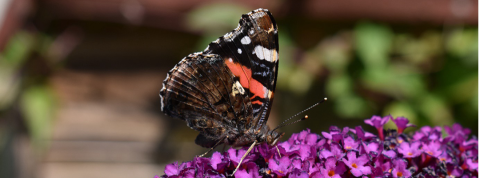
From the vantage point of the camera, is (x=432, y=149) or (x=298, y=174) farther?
(x=432, y=149)

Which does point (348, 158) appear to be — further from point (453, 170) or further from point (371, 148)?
point (453, 170)

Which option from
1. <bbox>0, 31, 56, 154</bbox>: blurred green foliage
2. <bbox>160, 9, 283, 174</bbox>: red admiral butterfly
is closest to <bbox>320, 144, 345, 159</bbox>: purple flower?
<bbox>160, 9, 283, 174</bbox>: red admiral butterfly

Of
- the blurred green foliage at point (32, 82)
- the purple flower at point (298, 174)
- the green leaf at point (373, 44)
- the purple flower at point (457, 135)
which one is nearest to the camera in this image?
the purple flower at point (298, 174)

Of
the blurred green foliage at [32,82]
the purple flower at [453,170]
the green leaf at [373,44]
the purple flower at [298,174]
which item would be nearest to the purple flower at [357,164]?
the purple flower at [298,174]

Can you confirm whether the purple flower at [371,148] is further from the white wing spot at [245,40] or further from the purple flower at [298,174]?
the white wing spot at [245,40]

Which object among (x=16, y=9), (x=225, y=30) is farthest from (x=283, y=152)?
(x=16, y=9)

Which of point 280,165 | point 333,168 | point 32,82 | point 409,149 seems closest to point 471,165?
point 409,149

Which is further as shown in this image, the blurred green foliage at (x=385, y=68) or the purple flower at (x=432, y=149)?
the blurred green foliage at (x=385, y=68)

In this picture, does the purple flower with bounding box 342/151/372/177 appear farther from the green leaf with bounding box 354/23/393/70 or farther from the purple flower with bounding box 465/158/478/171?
the green leaf with bounding box 354/23/393/70
